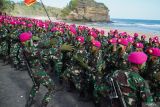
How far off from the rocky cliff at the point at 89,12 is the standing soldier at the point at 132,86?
10826 centimetres

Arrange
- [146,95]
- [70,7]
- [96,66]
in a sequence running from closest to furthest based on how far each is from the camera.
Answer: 1. [146,95]
2. [96,66]
3. [70,7]

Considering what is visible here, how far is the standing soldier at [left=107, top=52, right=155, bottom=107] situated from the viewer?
16.7ft

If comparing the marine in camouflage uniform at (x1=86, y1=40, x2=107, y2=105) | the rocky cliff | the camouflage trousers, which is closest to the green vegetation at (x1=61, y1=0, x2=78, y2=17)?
the rocky cliff

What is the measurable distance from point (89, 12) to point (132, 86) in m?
114

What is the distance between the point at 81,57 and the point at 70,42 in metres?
3.48

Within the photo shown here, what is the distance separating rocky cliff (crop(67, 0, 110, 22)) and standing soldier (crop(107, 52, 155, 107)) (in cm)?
10826

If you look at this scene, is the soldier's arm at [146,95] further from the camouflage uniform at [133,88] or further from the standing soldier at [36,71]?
the standing soldier at [36,71]

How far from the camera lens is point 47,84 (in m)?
7.74

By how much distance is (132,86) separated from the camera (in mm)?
5230

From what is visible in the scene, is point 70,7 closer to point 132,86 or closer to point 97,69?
point 97,69

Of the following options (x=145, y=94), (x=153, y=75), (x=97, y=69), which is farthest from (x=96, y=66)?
(x=145, y=94)

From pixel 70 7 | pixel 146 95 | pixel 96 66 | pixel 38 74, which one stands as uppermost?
pixel 146 95

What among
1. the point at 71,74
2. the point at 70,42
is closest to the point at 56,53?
the point at 70,42

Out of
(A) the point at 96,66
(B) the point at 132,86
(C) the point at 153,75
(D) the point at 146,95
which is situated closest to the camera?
(D) the point at 146,95
